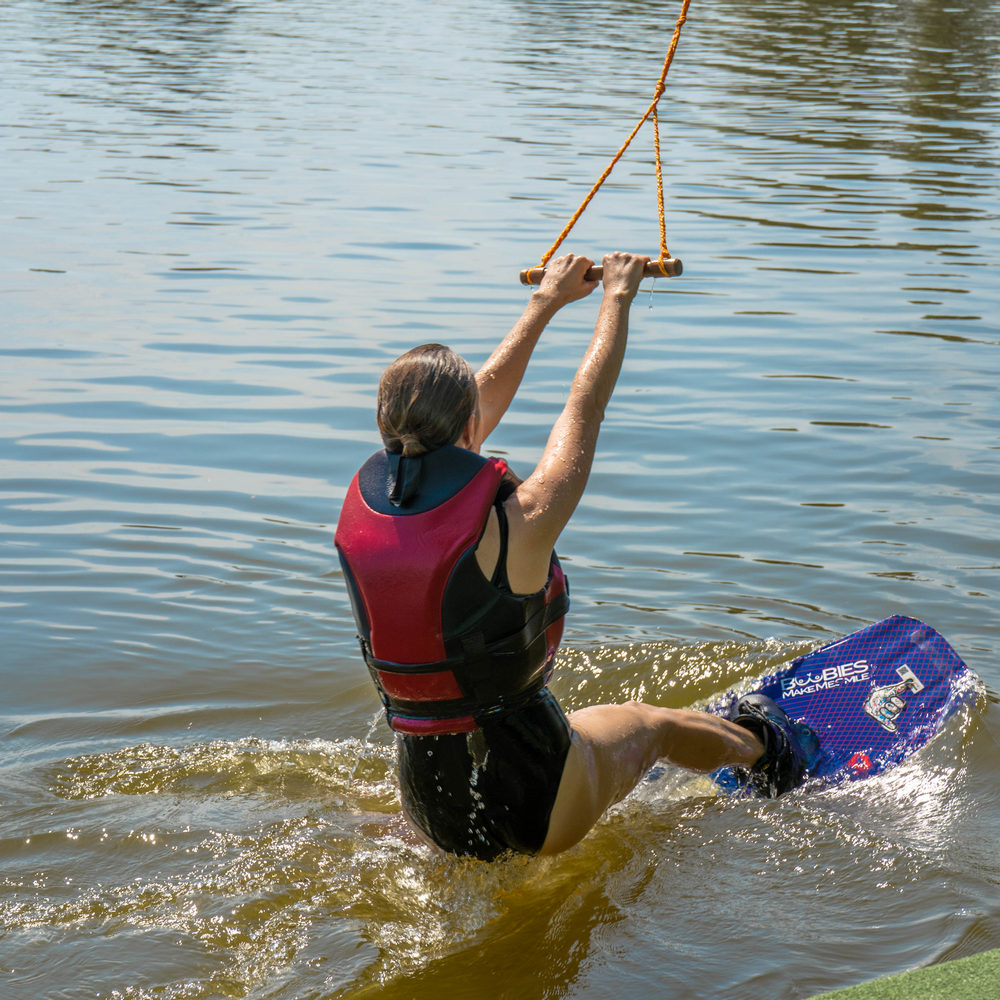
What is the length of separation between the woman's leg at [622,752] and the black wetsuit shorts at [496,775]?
6cm

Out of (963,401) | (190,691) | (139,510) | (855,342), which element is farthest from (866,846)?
(855,342)

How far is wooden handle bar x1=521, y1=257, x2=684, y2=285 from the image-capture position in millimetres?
3935

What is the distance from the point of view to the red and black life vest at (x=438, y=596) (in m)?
3.49

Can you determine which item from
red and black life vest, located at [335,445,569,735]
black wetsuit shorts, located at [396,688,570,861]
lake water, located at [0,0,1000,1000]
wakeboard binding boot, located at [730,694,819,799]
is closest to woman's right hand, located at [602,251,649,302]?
red and black life vest, located at [335,445,569,735]

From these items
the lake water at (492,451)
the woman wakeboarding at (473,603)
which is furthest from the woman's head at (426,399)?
the lake water at (492,451)

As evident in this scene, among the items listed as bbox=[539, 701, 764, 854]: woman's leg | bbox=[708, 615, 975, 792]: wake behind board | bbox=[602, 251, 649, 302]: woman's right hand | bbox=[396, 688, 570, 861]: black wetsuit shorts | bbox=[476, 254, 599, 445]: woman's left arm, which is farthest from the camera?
bbox=[708, 615, 975, 792]: wake behind board

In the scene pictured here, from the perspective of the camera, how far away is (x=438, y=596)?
3510 millimetres

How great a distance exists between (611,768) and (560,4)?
38.1 meters

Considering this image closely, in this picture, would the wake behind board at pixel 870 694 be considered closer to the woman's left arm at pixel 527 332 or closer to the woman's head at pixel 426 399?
the woman's left arm at pixel 527 332

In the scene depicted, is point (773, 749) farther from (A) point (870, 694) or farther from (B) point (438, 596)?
(B) point (438, 596)

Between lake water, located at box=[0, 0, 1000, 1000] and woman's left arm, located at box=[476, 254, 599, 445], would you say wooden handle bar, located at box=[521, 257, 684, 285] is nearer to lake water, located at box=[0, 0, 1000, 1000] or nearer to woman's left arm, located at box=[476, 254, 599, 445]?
woman's left arm, located at box=[476, 254, 599, 445]

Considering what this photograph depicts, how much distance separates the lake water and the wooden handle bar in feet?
5.68

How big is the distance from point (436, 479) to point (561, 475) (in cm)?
32

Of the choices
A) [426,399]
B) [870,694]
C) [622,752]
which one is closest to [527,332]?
[426,399]
